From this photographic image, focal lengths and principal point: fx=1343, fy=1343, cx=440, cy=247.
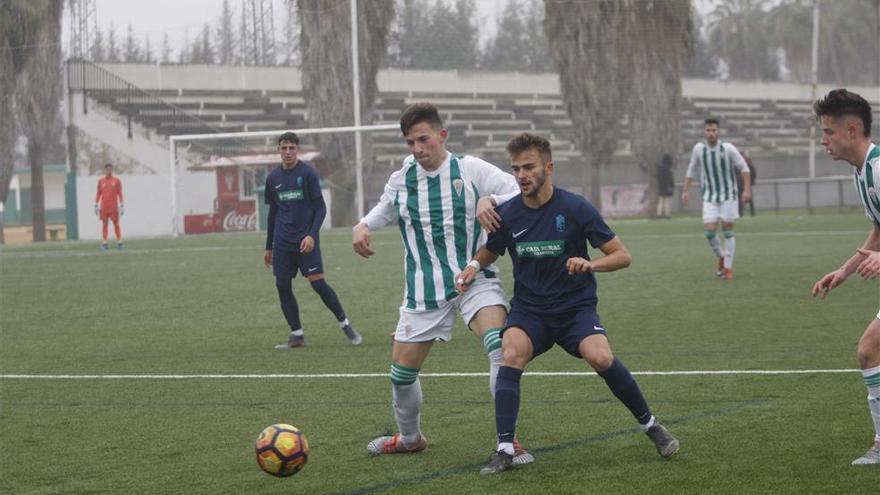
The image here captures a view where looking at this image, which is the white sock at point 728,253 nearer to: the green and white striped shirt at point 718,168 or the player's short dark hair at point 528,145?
the green and white striped shirt at point 718,168

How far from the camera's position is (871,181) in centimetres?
644

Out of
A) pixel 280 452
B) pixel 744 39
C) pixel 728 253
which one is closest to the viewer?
pixel 280 452

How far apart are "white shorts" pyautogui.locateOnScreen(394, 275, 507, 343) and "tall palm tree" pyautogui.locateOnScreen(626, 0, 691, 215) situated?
38875 millimetres

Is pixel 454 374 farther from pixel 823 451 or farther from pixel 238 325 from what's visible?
pixel 238 325

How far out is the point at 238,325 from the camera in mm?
14656

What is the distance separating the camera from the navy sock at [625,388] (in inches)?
260

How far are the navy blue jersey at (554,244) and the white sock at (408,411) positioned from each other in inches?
36.1

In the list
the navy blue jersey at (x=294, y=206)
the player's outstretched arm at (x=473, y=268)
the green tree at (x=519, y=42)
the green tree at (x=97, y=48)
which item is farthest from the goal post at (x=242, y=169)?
the player's outstretched arm at (x=473, y=268)

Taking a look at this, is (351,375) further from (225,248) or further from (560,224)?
(225,248)

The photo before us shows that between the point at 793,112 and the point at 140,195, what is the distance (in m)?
32.0

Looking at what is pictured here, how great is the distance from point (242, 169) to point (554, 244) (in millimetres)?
36321

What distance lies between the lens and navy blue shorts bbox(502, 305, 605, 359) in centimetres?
668

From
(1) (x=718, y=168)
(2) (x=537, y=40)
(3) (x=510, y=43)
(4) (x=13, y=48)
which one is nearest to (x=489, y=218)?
(1) (x=718, y=168)

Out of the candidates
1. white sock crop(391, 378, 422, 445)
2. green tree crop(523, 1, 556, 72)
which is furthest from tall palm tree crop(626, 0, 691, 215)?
white sock crop(391, 378, 422, 445)
